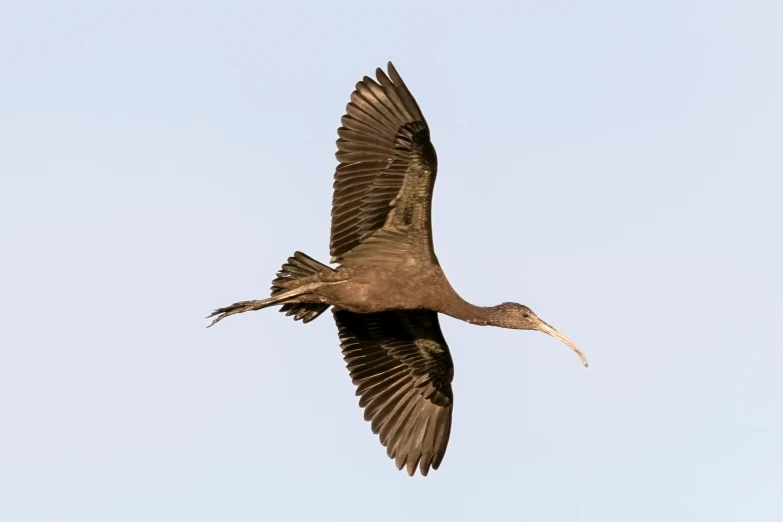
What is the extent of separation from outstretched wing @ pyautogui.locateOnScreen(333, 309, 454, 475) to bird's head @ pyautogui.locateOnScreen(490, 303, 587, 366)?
0.86m

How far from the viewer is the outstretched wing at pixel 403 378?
712 inches

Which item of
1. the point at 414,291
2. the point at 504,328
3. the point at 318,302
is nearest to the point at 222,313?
the point at 318,302

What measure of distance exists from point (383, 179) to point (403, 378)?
291 centimetres

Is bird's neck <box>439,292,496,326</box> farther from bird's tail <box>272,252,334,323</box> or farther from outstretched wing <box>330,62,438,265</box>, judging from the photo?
bird's tail <box>272,252,334,323</box>

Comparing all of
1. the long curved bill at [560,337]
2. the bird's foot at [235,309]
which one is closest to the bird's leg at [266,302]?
the bird's foot at [235,309]

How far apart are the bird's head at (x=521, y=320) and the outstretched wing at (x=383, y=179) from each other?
3.87 ft

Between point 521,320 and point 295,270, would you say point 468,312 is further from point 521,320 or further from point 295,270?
point 295,270

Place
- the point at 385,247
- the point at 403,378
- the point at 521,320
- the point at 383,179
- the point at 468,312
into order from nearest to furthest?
the point at 383,179, the point at 385,247, the point at 468,312, the point at 521,320, the point at 403,378

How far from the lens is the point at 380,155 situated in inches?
667

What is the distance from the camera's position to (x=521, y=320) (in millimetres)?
17844

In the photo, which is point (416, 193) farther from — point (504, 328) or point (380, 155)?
point (504, 328)

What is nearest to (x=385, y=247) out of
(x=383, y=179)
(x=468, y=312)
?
(x=383, y=179)

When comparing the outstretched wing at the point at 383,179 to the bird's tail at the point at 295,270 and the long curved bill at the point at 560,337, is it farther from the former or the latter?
the long curved bill at the point at 560,337

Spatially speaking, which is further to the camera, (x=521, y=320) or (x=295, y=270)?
(x=521, y=320)
